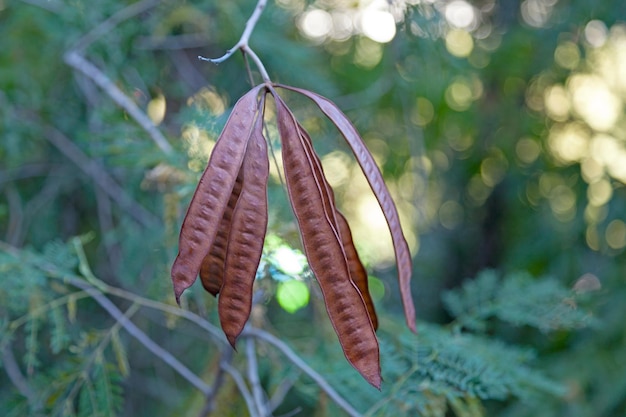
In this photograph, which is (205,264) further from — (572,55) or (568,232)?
(572,55)

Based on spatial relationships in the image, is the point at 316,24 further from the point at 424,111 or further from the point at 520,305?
the point at 520,305

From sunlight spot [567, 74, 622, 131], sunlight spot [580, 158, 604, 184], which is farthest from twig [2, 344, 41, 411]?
sunlight spot [567, 74, 622, 131]

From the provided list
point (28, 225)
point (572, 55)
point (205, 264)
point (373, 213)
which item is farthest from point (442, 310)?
point (205, 264)

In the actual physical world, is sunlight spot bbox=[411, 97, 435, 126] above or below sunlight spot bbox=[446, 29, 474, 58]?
below

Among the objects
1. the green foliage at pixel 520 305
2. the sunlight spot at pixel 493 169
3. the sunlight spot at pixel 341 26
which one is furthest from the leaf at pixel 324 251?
the sunlight spot at pixel 493 169

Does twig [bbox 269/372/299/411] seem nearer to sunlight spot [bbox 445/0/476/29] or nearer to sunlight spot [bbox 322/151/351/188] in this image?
sunlight spot [bbox 322/151/351/188]

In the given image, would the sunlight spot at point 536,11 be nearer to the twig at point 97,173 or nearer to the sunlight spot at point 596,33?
the sunlight spot at point 596,33

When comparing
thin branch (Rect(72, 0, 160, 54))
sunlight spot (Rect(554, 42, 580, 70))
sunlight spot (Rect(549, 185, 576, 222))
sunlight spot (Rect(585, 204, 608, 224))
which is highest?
sunlight spot (Rect(554, 42, 580, 70))
